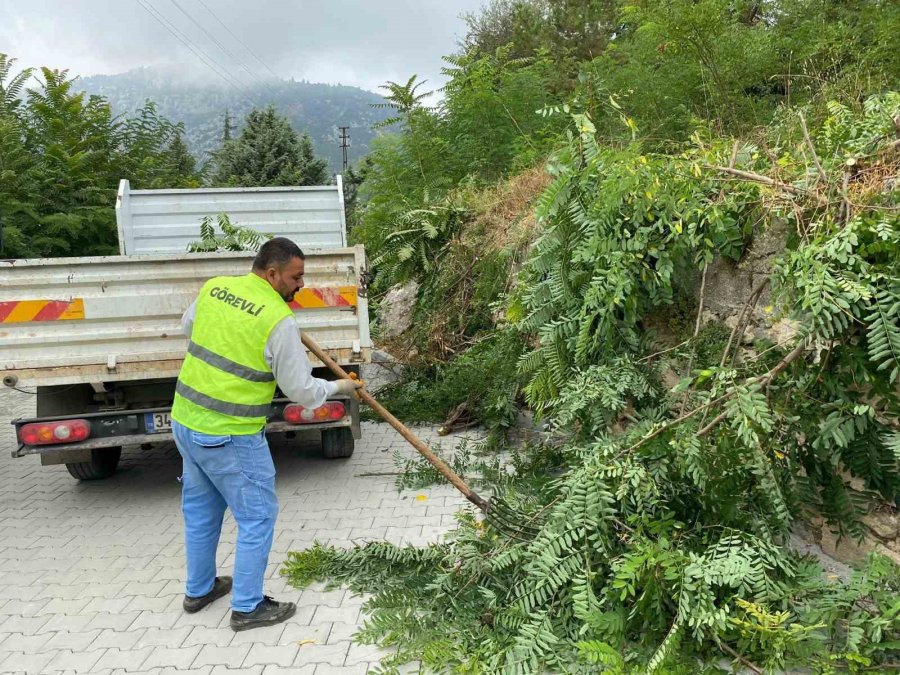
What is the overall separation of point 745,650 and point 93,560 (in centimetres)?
377

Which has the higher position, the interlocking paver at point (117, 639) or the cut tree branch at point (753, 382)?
the cut tree branch at point (753, 382)

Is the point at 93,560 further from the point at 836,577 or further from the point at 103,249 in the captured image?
the point at 103,249

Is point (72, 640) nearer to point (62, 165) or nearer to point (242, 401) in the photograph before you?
point (242, 401)

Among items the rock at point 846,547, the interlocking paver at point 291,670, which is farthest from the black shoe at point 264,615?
the rock at point 846,547

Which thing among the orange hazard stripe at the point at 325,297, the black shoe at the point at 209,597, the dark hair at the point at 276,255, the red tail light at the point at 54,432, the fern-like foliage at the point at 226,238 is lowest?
the black shoe at the point at 209,597

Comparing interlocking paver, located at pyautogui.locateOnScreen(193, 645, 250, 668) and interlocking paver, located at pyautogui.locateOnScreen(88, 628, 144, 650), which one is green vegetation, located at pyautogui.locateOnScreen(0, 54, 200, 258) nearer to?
interlocking paver, located at pyautogui.locateOnScreen(88, 628, 144, 650)

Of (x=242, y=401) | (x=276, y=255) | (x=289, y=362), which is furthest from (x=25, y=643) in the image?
(x=276, y=255)

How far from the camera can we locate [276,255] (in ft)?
11.1

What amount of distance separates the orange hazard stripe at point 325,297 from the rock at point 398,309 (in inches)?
147

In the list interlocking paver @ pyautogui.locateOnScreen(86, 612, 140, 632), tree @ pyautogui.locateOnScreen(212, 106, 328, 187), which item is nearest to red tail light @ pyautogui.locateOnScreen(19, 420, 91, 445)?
interlocking paver @ pyautogui.locateOnScreen(86, 612, 140, 632)

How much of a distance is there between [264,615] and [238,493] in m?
0.65

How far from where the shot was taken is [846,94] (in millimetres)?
4914

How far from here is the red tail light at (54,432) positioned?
468 centimetres

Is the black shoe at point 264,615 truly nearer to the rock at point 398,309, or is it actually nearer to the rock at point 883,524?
the rock at point 883,524
